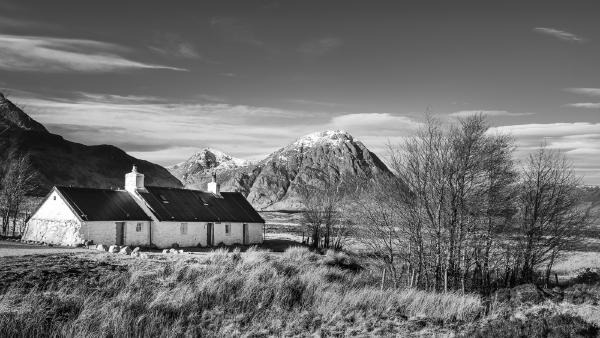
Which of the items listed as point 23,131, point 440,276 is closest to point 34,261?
point 440,276

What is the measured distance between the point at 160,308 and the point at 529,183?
78.7ft

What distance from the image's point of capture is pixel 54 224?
124ft

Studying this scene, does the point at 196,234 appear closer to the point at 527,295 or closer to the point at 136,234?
the point at 136,234

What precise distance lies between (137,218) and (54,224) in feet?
19.5

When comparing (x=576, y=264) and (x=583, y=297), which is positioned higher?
(x=583, y=297)

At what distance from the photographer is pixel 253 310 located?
14312 mm

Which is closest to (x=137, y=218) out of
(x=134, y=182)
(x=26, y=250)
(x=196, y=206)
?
(x=134, y=182)

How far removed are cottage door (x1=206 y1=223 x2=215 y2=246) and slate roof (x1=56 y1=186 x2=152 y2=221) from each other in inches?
239

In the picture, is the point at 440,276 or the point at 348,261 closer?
the point at 440,276

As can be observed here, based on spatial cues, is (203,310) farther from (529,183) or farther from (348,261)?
(348,261)

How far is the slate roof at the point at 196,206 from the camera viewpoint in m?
42.2

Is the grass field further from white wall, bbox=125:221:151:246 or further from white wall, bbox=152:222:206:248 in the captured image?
white wall, bbox=152:222:206:248

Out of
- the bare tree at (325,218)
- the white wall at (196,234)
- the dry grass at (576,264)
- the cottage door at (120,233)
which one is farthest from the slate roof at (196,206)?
the dry grass at (576,264)

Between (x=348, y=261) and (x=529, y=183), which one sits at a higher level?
(x=529, y=183)
